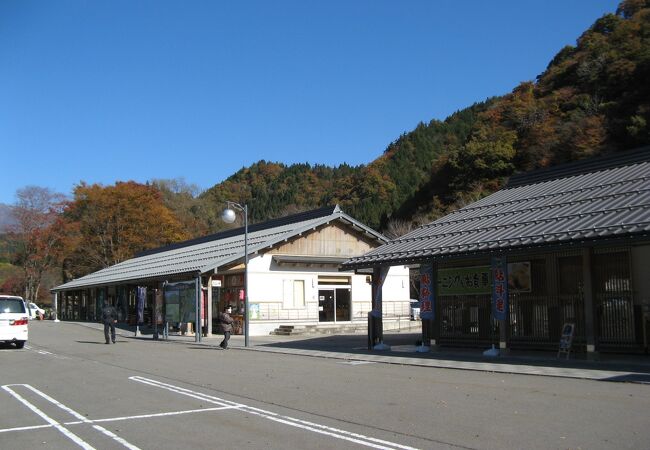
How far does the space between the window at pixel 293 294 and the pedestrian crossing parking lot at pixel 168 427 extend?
22.5m

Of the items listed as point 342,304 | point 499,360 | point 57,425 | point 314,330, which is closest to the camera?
point 57,425

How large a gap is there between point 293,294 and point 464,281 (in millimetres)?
15311

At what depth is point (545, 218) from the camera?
17141 millimetres

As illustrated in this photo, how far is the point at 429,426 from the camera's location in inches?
326

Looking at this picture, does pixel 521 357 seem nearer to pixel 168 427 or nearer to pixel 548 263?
pixel 548 263

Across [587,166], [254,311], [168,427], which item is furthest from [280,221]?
[168,427]

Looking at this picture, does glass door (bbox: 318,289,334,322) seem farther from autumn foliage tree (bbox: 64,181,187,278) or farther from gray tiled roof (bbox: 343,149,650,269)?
autumn foliage tree (bbox: 64,181,187,278)

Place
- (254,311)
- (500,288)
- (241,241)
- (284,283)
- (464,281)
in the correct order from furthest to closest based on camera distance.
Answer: (241,241), (284,283), (254,311), (464,281), (500,288)

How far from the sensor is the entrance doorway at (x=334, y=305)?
35.0m

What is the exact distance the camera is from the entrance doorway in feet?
115

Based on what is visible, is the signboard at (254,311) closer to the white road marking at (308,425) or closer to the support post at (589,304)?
the support post at (589,304)

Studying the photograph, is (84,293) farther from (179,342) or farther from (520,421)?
(520,421)

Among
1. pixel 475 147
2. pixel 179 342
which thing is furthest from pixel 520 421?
pixel 475 147

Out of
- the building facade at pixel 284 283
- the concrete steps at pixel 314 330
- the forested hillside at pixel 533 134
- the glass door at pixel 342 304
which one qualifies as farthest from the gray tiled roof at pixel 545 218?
the forested hillside at pixel 533 134
